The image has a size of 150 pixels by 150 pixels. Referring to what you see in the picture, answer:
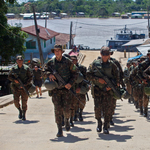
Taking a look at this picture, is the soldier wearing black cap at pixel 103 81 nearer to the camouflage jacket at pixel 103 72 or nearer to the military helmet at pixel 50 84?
the camouflage jacket at pixel 103 72

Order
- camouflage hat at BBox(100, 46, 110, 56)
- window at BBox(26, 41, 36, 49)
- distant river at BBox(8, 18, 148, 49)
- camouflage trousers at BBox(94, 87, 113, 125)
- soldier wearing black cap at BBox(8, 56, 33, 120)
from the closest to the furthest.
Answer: camouflage hat at BBox(100, 46, 110, 56) < camouflage trousers at BBox(94, 87, 113, 125) < soldier wearing black cap at BBox(8, 56, 33, 120) < window at BBox(26, 41, 36, 49) < distant river at BBox(8, 18, 148, 49)

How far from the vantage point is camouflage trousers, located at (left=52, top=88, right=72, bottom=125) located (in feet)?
22.5

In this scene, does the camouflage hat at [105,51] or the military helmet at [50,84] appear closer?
the military helmet at [50,84]

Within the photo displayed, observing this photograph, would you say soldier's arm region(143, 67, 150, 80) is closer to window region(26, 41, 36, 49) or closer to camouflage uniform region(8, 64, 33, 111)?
camouflage uniform region(8, 64, 33, 111)

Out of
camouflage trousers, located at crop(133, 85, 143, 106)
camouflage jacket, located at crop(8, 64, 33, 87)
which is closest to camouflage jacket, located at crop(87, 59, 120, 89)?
camouflage jacket, located at crop(8, 64, 33, 87)

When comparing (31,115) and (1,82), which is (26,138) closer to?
(31,115)

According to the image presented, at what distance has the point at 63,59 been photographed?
6.96m

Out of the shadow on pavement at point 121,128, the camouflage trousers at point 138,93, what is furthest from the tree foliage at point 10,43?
the shadow on pavement at point 121,128

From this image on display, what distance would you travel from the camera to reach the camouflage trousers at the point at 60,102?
687 cm

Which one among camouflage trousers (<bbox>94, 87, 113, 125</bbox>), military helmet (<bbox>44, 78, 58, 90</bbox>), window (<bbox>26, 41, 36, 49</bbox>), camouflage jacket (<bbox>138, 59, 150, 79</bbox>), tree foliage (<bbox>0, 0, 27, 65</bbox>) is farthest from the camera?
window (<bbox>26, 41, 36, 49</bbox>)

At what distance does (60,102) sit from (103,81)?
40.4 inches

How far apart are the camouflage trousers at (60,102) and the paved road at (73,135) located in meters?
0.44

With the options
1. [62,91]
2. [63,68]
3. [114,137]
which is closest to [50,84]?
[62,91]

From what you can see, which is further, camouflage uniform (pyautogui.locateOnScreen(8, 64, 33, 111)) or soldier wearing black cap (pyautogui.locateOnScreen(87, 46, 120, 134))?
camouflage uniform (pyautogui.locateOnScreen(8, 64, 33, 111))
